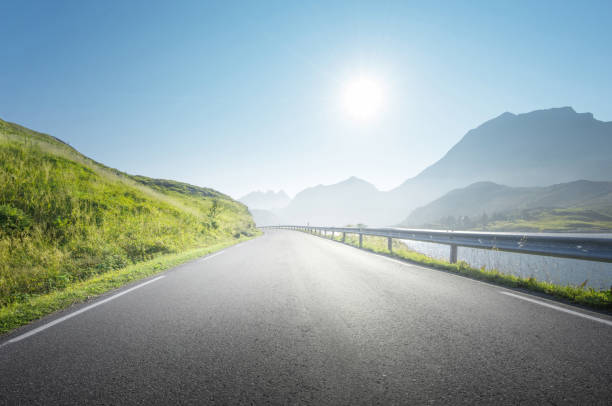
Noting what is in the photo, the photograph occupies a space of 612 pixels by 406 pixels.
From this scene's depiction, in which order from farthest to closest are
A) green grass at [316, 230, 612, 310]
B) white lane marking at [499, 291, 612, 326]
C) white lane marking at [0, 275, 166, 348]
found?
green grass at [316, 230, 612, 310]
white lane marking at [499, 291, 612, 326]
white lane marking at [0, 275, 166, 348]

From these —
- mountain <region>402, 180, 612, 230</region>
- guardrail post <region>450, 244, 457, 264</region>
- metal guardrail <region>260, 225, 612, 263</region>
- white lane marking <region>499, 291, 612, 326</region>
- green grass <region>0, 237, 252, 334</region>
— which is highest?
mountain <region>402, 180, 612, 230</region>

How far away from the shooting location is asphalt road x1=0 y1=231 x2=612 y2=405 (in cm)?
176

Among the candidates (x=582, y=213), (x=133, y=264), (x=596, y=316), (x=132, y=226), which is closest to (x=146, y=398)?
(x=596, y=316)

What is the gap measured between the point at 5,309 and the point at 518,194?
209102 millimetres

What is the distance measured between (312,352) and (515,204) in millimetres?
177142

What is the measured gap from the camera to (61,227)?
7637mm

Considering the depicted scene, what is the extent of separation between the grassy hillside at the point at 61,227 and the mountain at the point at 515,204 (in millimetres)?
85353

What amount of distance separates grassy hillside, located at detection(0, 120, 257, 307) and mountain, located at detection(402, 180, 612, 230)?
8535 centimetres

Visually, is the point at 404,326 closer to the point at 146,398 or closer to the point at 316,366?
the point at 316,366

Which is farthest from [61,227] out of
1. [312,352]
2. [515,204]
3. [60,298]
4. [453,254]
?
[515,204]

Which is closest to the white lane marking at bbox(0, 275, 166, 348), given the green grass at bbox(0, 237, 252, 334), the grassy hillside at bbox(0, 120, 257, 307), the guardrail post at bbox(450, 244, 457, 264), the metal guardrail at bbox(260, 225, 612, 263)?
the green grass at bbox(0, 237, 252, 334)

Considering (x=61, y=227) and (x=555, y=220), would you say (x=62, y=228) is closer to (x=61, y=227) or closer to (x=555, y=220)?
(x=61, y=227)

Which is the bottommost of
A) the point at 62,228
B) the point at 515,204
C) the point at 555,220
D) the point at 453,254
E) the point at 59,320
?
the point at 59,320

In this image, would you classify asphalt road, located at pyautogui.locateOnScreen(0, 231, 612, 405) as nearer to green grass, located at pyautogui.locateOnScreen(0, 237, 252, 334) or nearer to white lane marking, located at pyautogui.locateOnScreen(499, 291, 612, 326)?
white lane marking, located at pyautogui.locateOnScreen(499, 291, 612, 326)
